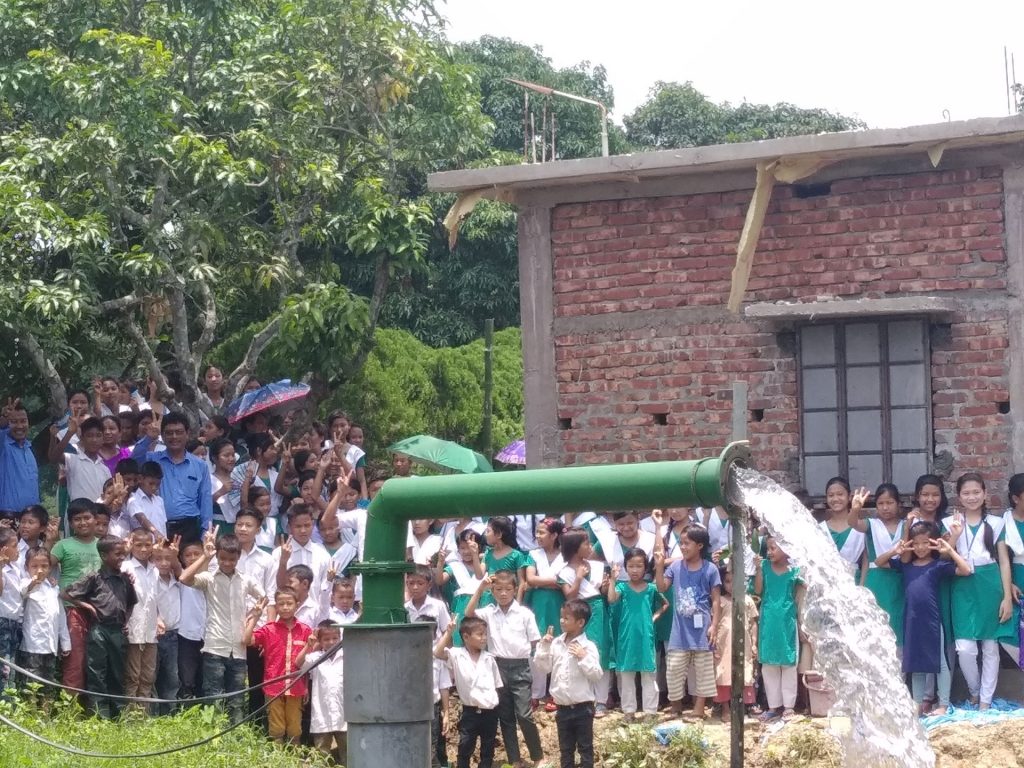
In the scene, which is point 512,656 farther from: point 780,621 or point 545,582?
point 780,621

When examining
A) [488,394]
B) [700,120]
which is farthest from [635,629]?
[700,120]

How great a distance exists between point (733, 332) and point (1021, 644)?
2949 mm

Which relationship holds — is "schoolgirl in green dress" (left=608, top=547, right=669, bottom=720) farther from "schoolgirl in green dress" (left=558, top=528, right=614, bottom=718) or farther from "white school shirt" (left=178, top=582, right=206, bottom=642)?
"white school shirt" (left=178, top=582, right=206, bottom=642)

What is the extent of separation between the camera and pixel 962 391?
10.9 m

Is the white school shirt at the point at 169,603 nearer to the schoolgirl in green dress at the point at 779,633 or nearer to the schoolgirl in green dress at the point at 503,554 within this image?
the schoolgirl in green dress at the point at 503,554

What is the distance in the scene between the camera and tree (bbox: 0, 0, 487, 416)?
12414mm

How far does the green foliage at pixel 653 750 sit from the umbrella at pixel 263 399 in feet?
15.6

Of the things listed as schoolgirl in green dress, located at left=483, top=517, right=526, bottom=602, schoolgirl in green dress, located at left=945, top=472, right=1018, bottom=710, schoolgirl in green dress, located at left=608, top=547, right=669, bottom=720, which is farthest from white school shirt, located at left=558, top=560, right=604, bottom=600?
schoolgirl in green dress, located at left=945, top=472, right=1018, bottom=710

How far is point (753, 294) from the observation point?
450 inches

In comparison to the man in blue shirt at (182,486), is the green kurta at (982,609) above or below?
below

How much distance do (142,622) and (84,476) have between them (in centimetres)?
155

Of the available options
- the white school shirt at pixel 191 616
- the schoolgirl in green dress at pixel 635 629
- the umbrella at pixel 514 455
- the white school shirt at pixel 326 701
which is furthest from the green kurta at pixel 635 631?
the umbrella at pixel 514 455

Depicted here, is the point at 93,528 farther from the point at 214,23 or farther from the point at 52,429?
the point at 214,23

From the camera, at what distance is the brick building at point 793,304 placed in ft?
35.3
